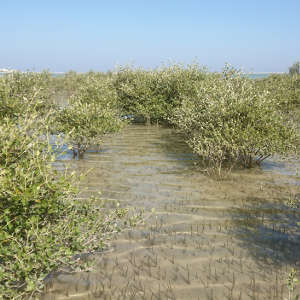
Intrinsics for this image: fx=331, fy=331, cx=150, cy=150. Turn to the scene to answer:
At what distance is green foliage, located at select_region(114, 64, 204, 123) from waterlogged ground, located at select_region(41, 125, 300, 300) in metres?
13.0

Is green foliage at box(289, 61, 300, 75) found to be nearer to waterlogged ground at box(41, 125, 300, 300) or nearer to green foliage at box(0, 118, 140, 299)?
waterlogged ground at box(41, 125, 300, 300)

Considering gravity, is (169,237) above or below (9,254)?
below

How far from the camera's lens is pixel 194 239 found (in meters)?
9.52

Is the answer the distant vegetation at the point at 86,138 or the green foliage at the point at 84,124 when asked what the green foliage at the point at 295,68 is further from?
the green foliage at the point at 84,124

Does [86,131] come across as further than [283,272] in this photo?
Yes

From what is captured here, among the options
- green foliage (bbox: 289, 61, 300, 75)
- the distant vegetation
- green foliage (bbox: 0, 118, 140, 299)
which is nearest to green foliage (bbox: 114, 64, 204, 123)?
the distant vegetation

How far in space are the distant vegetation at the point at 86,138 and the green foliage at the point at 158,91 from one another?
0.09 metres

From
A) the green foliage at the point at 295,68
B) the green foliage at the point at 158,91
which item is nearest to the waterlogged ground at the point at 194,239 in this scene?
the green foliage at the point at 158,91

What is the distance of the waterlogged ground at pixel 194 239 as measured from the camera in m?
7.30

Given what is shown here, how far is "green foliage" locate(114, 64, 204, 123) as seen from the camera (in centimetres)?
2902

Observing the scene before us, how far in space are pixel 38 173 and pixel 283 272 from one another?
604cm

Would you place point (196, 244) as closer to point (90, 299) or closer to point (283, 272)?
point (283, 272)

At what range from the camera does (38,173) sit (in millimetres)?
5910

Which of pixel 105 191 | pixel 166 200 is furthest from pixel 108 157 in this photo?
pixel 166 200
